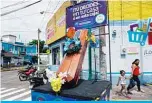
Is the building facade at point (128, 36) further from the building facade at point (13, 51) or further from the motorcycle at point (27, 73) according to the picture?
the building facade at point (13, 51)

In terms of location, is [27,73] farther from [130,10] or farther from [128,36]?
[130,10]

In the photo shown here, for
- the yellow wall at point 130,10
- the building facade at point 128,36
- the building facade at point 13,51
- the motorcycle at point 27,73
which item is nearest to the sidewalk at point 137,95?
the building facade at point 128,36

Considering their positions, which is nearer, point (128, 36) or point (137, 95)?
point (137, 95)

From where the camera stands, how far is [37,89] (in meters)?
6.78

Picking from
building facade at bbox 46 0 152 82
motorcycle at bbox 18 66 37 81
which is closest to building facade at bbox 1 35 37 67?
motorcycle at bbox 18 66 37 81

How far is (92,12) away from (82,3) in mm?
849

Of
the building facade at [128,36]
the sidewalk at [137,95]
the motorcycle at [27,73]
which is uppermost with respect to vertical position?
the building facade at [128,36]

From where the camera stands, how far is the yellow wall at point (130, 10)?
603 inches

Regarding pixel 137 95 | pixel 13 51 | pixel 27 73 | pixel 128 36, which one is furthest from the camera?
pixel 13 51

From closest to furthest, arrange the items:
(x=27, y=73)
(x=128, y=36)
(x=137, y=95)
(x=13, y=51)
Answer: (x=137, y=95)
(x=128, y=36)
(x=27, y=73)
(x=13, y=51)

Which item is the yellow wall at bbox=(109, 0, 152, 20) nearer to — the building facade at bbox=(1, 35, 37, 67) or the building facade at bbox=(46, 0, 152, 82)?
the building facade at bbox=(46, 0, 152, 82)

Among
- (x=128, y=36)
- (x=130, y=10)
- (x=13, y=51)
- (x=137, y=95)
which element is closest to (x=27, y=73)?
(x=128, y=36)

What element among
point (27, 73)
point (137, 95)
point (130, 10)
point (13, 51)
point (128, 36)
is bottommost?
point (137, 95)

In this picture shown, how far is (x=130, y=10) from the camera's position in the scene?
15.4 meters
